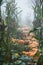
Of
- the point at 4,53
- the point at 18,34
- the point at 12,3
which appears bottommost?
the point at 18,34

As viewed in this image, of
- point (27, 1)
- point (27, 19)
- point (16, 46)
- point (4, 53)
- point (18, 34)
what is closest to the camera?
point (4, 53)

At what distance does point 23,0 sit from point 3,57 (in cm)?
341

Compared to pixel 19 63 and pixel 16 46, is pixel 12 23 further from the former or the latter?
pixel 19 63

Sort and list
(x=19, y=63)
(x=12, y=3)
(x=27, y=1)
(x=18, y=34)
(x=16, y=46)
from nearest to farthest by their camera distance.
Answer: (x=19, y=63) → (x=16, y=46) → (x=12, y=3) → (x=18, y=34) → (x=27, y=1)

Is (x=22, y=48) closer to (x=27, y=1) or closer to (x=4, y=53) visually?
(x=4, y=53)

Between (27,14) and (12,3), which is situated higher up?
(12,3)

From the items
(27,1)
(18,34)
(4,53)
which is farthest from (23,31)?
(4,53)

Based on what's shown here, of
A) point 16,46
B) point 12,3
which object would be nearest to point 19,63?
point 16,46

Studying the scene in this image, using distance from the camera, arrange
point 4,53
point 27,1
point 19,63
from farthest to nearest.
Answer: point 27,1
point 4,53
point 19,63

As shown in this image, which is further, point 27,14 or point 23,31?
point 27,14

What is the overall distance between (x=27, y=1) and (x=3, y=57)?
10.9 ft

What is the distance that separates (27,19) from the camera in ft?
16.3

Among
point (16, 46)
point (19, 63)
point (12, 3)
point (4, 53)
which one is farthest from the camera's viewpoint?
point (12, 3)

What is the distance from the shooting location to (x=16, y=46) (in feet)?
8.11
